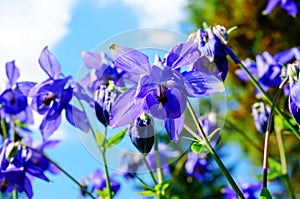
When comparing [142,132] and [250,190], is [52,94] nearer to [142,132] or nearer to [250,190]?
[142,132]

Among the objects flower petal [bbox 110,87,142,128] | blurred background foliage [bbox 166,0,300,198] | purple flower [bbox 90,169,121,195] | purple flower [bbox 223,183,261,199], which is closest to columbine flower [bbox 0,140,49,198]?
purple flower [bbox 90,169,121,195]

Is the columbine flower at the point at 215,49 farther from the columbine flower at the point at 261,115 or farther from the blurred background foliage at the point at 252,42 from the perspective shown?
the blurred background foliage at the point at 252,42

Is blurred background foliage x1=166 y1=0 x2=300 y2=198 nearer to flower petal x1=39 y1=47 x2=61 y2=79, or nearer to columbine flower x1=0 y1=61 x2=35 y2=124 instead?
columbine flower x1=0 y1=61 x2=35 y2=124

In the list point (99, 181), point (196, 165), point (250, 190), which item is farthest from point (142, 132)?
point (196, 165)

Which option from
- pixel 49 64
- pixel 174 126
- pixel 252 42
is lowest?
pixel 174 126

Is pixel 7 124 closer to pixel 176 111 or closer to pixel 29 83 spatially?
pixel 29 83

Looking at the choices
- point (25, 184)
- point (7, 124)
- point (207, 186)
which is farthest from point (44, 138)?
point (207, 186)
